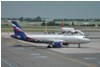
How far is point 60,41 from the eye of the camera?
2522 inches

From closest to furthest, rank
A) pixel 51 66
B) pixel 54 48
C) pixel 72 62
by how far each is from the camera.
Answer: pixel 51 66 → pixel 72 62 → pixel 54 48

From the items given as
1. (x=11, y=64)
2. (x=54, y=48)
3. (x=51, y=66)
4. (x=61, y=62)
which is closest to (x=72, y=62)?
(x=61, y=62)

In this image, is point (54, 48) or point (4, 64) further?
point (54, 48)

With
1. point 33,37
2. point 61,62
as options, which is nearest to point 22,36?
point 33,37

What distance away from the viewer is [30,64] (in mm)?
39281

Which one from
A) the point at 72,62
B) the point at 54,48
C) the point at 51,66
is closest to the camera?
the point at 51,66

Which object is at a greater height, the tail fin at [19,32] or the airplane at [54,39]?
the tail fin at [19,32]

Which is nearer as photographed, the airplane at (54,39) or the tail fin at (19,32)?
the airplane at (54,39)

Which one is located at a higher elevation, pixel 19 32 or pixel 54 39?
pixel 19 32

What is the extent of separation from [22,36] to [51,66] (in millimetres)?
28081

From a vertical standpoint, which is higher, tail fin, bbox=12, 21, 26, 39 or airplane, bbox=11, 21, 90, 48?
tail fin, bbox=12, 21, 26, 39

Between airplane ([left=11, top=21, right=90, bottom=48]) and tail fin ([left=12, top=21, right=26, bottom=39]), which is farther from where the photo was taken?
tail fin ([left=12, top=21, right=26, bottom=39])

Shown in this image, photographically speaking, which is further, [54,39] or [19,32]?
[19,32]

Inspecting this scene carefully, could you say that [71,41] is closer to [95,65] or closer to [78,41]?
[78,41]
